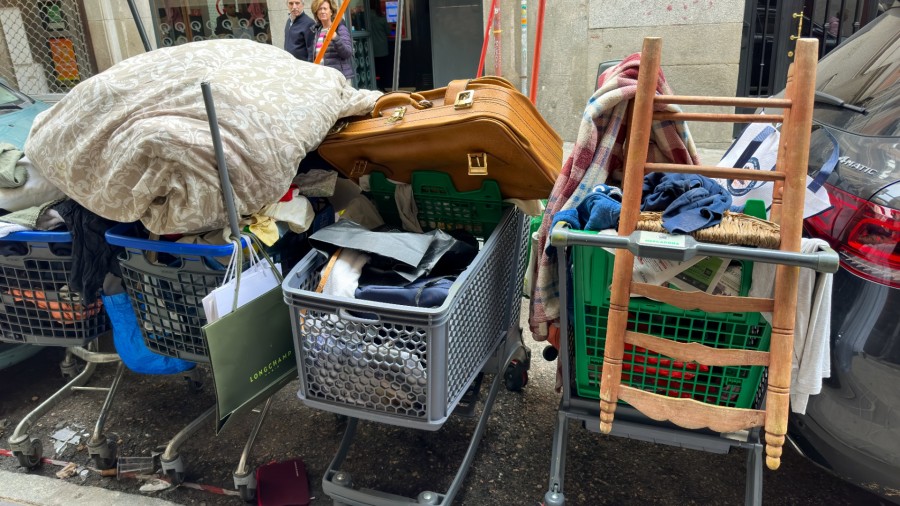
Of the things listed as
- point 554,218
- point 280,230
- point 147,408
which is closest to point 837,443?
point 554,218

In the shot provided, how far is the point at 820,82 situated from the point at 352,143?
6.28ft

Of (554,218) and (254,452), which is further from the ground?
(554,218)

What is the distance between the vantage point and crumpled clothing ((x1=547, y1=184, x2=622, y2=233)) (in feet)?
6.45

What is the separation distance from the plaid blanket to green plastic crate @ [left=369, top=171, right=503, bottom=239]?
334mm

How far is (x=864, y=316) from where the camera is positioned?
188 cm

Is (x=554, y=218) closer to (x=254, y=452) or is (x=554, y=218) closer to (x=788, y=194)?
(x=788, y=194)

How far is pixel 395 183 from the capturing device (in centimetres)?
265

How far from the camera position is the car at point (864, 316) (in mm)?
1841

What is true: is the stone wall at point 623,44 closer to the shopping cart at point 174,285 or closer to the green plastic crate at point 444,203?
the green plastic crate at point 444,203

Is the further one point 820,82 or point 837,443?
point 820,82

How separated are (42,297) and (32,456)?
2.57 ft

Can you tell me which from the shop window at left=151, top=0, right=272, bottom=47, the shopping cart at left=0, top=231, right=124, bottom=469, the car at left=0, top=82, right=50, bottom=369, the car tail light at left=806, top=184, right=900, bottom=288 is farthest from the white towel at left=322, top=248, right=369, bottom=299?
the shop window at left=151, top=0, right=272, bottom=47

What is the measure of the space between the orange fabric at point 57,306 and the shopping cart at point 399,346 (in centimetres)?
107

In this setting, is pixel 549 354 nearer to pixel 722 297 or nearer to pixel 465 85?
pixel 722 297
